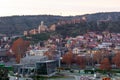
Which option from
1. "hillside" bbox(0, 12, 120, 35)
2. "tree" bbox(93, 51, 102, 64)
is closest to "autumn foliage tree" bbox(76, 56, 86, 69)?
"tree" bbox(93, 51, 102, 64)

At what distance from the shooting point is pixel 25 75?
22203 mm

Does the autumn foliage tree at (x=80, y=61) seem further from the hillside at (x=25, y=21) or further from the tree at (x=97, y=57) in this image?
the hillside at (x=25, y=21)

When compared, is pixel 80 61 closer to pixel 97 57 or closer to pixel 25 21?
pixel 97 57

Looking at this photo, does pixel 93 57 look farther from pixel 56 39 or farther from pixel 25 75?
pixel 56 39

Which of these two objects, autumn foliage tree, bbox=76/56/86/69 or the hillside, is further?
the hillside

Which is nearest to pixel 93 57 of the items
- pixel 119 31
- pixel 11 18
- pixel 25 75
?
pixel 25 75

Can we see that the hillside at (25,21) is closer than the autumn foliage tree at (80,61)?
No

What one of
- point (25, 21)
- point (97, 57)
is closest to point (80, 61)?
point (97, 57)

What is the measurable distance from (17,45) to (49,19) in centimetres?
4214

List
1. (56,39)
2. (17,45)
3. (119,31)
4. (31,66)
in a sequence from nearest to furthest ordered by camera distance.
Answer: (31,66) < (17,45) < (56,39) < (119,31)

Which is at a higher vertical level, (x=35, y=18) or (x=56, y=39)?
(x=35, y=18)

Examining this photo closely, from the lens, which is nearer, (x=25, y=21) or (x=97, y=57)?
(x=97, y=57)

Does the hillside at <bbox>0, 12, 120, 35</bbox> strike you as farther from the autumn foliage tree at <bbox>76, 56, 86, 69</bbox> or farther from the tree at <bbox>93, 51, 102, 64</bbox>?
the autumn foliage tree at <bbox>76, 56, 86, 69</bbox>

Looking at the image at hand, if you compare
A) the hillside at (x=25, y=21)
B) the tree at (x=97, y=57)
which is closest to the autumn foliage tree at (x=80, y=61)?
the tree at (x=97, y=57)
